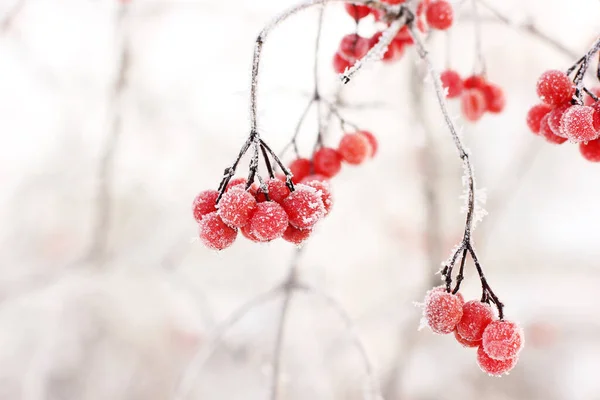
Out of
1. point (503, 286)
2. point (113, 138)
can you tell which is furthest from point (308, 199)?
point (503, 286)

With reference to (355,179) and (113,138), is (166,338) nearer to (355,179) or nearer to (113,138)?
(355,179)

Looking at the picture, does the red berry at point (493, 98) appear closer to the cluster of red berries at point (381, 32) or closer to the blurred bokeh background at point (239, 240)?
the cluster of red berries at point (381, 32)

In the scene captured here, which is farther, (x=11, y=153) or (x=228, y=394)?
(x=11, y=153)

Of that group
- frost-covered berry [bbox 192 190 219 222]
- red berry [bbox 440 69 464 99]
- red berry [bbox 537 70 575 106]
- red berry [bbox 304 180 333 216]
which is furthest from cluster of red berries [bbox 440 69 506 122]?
frost-covered berry [bbox 192 190 219 222]

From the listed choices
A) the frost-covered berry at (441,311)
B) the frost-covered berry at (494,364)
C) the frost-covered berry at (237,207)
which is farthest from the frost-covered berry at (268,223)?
the frost-covered berry at (494,364)

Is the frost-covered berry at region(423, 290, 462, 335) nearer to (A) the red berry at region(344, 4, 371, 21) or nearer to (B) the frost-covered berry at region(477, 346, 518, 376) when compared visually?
(B) the frost-covered berry at region(477, 346, 518, 376)

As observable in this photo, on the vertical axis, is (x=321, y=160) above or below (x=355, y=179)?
below
